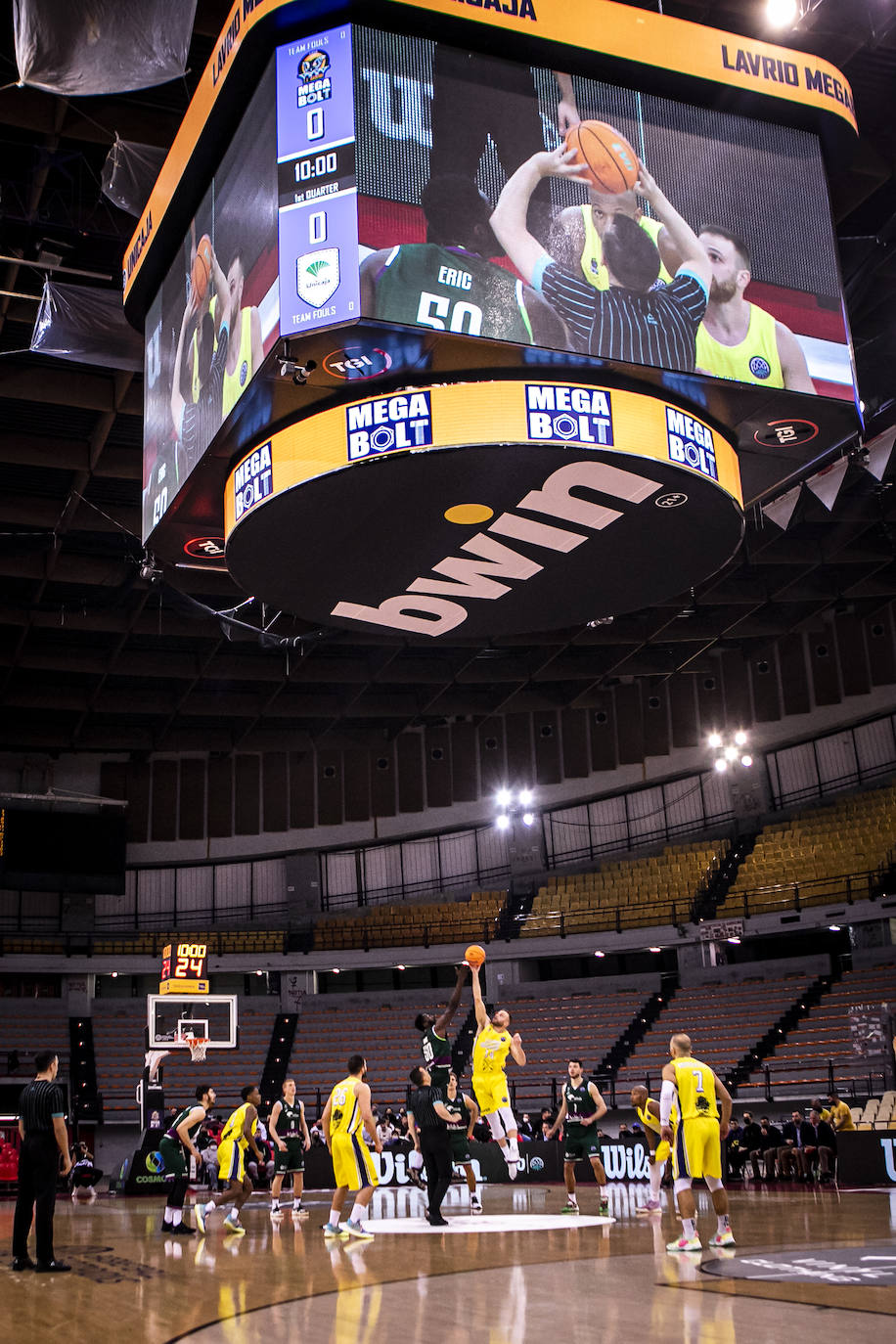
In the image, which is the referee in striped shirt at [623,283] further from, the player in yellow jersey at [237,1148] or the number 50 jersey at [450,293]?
the player in yellow jersey at [237,1148]

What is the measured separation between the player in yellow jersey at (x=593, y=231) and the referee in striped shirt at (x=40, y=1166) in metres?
7.38

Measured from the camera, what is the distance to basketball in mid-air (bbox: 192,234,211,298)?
1031 cm

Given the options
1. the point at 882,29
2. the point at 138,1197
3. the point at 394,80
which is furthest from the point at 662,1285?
the point at 138,1197

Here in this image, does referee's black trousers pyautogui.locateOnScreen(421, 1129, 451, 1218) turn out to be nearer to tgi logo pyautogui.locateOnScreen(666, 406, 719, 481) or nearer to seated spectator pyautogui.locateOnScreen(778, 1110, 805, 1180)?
tgi logo pyautogui.locateOnScreen(666, 406, 719, 481)

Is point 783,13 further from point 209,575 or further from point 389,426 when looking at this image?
point 209,575

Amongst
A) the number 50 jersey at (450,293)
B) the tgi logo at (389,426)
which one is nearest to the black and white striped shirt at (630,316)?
the number 50 jersey at (450,293)

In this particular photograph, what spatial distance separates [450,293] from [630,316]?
1456 mm

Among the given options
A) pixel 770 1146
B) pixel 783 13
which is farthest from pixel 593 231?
pixel 770 1146

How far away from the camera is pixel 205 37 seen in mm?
12359

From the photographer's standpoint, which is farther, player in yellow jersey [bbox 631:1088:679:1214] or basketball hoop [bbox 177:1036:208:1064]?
basketball hoop [bbox 177:1036:208:1064]

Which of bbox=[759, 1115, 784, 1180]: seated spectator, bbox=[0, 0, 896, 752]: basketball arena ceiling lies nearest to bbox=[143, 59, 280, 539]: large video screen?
bbox=[0, 0, 896, 752]: basketball arena ceiling

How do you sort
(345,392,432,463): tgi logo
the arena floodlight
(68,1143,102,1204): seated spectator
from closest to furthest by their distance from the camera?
(345,392,432,463): tgi logo
the arena floodlight
(68,1143,102,1204): seated spectator

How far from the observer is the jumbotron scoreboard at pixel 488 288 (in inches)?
345

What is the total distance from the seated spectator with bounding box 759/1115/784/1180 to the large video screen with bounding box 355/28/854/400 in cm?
1490
